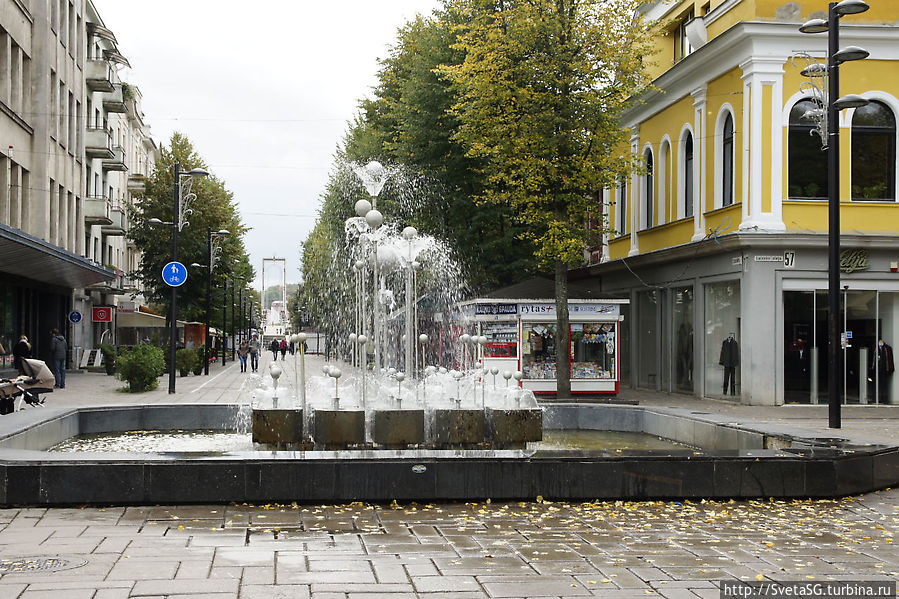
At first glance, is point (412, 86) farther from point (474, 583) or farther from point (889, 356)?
point (474, 583)

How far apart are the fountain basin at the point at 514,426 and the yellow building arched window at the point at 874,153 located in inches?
635

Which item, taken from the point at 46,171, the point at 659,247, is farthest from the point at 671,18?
the point at 46,171

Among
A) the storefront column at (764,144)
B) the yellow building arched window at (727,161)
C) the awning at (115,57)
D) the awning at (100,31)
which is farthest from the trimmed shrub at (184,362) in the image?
the storefront column at (764,144)

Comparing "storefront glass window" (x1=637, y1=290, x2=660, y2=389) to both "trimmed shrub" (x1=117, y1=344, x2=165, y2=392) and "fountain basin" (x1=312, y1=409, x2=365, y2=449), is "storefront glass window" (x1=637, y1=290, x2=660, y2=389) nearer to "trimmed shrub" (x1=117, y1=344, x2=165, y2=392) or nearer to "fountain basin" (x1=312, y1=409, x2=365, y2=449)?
"trimmed shrub" (x1=117, y1=344, x2=165, y2=392)

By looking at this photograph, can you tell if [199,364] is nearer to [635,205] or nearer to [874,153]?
[635,205]

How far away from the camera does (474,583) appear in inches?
244

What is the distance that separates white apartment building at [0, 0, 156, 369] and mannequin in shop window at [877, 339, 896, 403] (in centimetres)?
2105

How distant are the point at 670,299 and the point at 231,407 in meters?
18.2

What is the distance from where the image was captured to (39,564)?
21.4 ft

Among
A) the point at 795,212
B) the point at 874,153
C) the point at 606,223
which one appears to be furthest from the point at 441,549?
the point at 606,223

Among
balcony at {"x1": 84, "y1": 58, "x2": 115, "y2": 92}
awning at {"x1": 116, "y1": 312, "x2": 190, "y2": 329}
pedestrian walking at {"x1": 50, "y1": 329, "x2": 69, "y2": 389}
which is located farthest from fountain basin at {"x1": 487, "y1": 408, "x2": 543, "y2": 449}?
awning at {"x1": 116, "y1": 312, "x2": 190, "y2": 329}

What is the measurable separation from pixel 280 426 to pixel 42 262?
1911 centimetres

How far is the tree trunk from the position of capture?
82.7ft

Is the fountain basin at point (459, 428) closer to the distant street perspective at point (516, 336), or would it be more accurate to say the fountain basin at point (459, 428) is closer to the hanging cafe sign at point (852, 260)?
the distant street perspective at point (516, 336)
